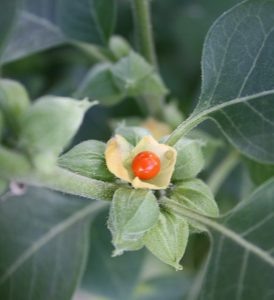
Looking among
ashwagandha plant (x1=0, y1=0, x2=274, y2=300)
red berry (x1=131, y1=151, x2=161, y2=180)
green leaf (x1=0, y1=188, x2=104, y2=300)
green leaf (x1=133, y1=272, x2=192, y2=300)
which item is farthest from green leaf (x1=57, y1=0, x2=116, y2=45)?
green leaf (x1=133, y1=272, x2=192, y2=300)

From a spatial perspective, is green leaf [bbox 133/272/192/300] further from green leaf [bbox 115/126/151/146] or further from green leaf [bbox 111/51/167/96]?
green leaf [bbox 115/126/151/146]

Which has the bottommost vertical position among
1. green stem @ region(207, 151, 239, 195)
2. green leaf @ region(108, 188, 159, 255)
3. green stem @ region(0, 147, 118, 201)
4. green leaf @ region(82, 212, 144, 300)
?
green leaf @ region(82, 212, 144, 300)

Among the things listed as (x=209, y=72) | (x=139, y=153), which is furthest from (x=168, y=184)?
(x=209, y=72)

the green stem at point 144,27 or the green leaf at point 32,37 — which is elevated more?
the green stem at point 144,27

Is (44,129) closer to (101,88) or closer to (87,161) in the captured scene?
(87,161)

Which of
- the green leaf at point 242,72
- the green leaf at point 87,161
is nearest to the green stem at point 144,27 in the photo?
the green leaf at point 242,72

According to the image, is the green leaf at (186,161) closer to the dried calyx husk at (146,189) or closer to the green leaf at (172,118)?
the dried calyx husk at (146,189)

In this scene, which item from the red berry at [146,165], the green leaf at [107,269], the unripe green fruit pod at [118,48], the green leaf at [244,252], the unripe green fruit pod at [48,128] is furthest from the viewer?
the green leaf at [107,269]
